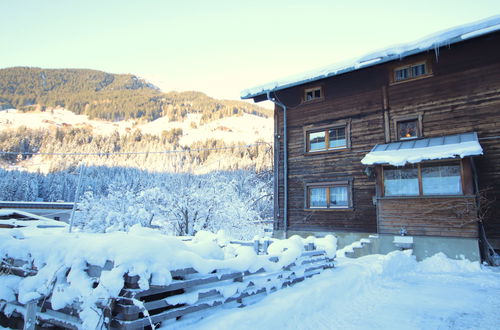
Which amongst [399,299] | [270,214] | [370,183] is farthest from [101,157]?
[399,299]

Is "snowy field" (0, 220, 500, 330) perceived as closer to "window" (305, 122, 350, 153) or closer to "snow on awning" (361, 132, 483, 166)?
"snow on awning" (361, 132, 483, 166)

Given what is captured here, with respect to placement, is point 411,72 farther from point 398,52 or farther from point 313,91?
point 313,91

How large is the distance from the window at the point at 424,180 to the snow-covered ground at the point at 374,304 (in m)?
3.32

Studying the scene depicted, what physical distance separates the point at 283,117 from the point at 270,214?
26.5 meters


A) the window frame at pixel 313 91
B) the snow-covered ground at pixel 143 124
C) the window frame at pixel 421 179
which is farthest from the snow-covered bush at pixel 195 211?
the snow-covered ground at pixel 143 124

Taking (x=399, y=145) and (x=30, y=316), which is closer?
(x=30, y=316)

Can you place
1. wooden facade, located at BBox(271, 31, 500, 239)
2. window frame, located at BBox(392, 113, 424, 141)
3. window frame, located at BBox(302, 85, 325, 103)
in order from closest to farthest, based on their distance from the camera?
wooden facade, located at BBox(271, 31, 500, 239) < window frame, located at BBox(392, 113, 424, 141) < window frame, located at BBox(302, 85, 325, 103)

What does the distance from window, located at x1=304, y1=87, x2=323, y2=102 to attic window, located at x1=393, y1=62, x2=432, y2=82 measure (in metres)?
3.76

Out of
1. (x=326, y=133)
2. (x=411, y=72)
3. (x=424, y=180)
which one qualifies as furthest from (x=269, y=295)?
(x=411, y=72)

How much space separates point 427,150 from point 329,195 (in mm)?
5241

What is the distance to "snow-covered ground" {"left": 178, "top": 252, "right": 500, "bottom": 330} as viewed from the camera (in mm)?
4520

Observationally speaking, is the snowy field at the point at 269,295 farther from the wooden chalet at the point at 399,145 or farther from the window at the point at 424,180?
the window at the point at 424,180

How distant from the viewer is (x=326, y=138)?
53.1 feet

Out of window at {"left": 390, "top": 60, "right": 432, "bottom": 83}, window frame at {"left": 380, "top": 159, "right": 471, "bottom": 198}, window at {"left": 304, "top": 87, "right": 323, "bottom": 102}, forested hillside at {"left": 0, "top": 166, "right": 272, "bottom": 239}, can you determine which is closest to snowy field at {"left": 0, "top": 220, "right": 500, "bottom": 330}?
window frame at {"left": 380, "top": 159, "right": 471, "bottom": 198}
